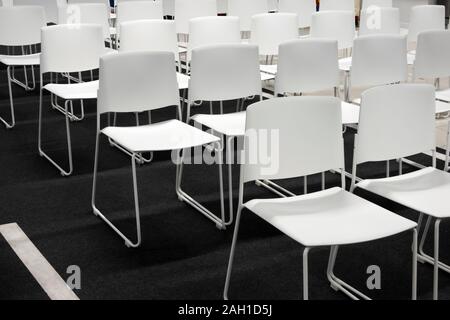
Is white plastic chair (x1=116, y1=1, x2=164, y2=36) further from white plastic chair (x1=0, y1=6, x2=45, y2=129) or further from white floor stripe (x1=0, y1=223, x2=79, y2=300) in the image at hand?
white floor stripe (x1=0, y1=223, x2=79, y2=300)

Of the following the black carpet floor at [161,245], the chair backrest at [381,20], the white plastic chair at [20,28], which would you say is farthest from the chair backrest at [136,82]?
the chair backrest at [381,20]

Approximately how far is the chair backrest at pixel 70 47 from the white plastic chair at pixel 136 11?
1399mm

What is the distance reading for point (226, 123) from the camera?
3973 millimetres

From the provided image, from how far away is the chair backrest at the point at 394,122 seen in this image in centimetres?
295

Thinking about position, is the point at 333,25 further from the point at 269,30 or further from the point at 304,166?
the point at 304,166

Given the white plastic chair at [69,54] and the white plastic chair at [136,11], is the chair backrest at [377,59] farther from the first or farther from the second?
the white plastic chair at [136,11]

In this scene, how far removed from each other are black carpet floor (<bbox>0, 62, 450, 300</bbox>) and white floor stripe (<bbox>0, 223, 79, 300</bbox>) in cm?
4

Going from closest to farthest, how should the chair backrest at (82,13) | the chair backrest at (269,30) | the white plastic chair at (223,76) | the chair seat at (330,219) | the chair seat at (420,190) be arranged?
the chair seat at (330,219) → the chair seat at (420,190) → the white plastic chair at (223,76) → the chair backrest at (269,30) → the chair backrest at (82,13)

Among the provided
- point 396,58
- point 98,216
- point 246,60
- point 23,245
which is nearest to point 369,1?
point 396,58

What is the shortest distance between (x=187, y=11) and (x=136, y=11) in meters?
0.54

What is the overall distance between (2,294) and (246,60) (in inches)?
79.4

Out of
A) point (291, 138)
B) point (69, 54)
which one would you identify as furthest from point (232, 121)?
point (69, 54)

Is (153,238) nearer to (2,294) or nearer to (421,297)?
(2,294)

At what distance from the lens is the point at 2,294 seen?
301 cm
